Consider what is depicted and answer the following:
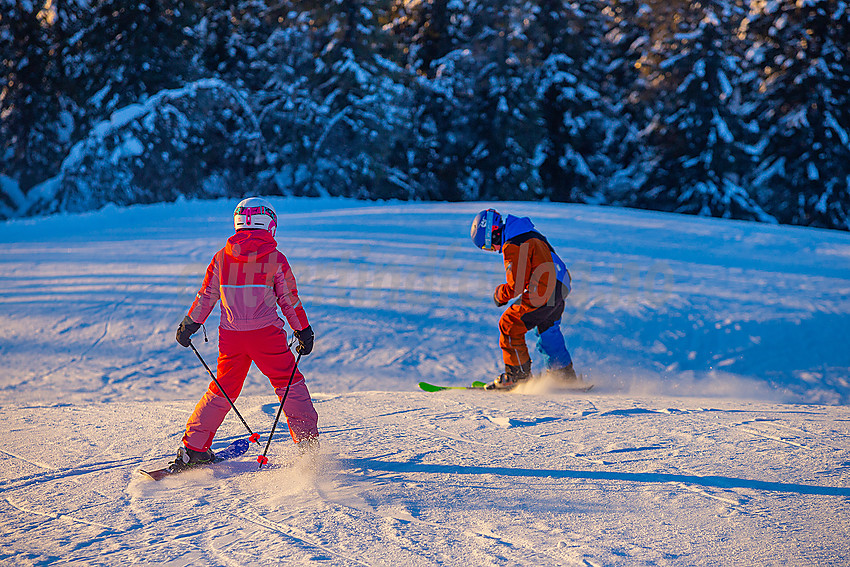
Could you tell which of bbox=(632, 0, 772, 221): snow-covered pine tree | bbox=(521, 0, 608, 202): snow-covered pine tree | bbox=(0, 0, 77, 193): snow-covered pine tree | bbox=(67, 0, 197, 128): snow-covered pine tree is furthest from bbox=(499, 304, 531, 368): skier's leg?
bbox=(0, 0, 77, 193): snow-covered pine tree

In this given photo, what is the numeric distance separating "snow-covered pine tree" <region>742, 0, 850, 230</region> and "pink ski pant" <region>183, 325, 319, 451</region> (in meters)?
22.4

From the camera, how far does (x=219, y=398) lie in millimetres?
3719

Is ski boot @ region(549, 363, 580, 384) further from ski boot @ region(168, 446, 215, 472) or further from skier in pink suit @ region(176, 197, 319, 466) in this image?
ski boot @ region(168, 446, 215, 472)

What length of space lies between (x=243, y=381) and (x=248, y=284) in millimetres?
526

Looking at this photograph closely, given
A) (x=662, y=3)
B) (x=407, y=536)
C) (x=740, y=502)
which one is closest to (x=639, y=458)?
(x=740, y=502)

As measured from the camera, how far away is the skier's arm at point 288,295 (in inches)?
149

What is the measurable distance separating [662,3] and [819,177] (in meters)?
8.65

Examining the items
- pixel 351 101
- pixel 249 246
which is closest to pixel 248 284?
pixel 249 246

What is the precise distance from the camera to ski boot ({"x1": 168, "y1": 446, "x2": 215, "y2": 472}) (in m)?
3.66

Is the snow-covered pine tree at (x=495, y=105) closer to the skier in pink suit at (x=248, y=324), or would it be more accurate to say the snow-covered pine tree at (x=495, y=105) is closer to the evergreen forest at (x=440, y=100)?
the evergreen forest at (x=440, y=100)

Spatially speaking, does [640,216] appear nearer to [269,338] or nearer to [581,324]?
[581,324]

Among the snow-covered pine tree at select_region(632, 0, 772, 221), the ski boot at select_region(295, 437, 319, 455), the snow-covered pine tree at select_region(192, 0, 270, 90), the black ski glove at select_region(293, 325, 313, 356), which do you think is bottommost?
the ski boot at select_region(295, 437, 319, 455)

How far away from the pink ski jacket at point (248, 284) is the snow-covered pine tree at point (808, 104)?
882 inches

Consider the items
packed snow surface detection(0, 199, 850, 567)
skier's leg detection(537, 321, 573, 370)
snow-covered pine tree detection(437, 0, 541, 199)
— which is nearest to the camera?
packed snow surface detection(0, 199, 850, 567)
